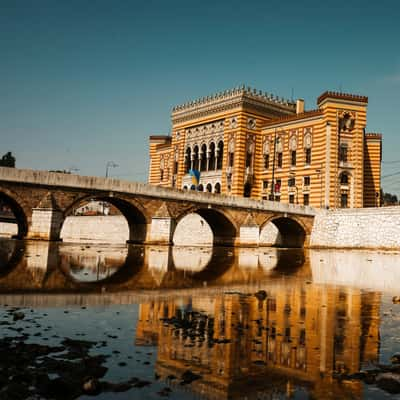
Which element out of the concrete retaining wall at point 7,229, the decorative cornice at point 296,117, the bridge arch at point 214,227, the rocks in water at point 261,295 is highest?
the decorative cornice at point 296,117

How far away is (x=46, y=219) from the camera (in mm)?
26641

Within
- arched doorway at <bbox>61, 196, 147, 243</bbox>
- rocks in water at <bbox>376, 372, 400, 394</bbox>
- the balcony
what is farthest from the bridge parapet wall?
rocks in water at <bbox>376, 372, 400, 394</bbox>

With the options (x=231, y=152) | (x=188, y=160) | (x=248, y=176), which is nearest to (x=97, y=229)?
(x=188, y=160)

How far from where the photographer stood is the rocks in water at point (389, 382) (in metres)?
4.42

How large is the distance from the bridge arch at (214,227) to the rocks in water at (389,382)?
28.8 meters

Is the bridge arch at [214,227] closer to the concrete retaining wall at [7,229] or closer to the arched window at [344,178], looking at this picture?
the arched window at [344,178]

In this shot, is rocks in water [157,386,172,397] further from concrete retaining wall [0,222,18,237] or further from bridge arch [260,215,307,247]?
concrete retaining wall [0,222,18,237]

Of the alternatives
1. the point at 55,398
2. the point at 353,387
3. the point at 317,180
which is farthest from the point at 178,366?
the point at 317,180

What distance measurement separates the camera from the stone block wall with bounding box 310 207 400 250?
36781 millimetres

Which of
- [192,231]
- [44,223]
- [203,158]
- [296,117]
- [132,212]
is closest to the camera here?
[44,223]

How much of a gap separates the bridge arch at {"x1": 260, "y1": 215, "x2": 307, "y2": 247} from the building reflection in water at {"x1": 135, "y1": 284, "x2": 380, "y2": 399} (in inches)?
1223

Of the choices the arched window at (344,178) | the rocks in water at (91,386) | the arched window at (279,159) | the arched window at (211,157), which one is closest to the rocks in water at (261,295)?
the rocks in water at (91,386)

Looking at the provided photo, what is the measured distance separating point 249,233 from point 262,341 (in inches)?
1206

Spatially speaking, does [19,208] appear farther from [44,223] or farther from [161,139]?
[161,139]
